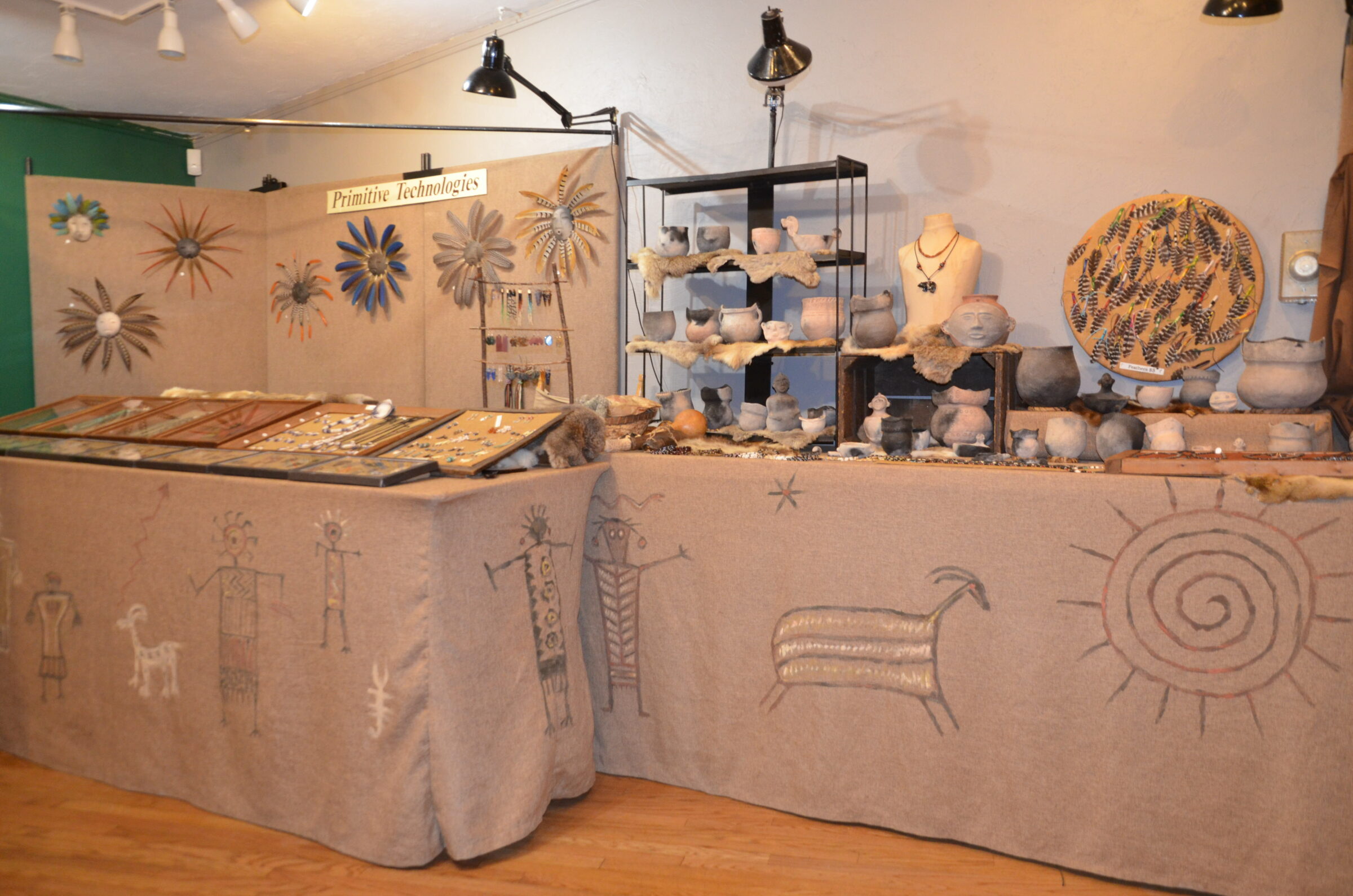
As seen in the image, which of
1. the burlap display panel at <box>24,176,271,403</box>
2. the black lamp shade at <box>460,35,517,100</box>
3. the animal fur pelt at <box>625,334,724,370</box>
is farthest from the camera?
the burlap display panel at <box>24,176,271,403</box>

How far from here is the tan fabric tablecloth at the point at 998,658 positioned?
66.9 inches

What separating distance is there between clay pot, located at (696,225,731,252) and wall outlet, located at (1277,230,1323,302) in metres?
1.80

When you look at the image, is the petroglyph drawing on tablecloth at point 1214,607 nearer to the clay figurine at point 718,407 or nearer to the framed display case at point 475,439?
the framed display case at point 475,439

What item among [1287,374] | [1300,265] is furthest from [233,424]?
[1300,265]

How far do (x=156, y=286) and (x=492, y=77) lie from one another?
2.75 m

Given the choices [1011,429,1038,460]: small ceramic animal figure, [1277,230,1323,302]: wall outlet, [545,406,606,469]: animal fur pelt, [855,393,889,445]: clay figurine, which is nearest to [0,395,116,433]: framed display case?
[545,406,606,469]: animal fur pelt

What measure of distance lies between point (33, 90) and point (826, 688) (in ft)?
21.0

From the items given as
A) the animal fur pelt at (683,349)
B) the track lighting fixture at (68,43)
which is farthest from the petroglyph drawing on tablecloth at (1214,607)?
the track lighting fixture at (68,43)

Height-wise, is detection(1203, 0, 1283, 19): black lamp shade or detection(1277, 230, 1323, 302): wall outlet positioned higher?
detection(1203, 0, 1283, 19): black lamp shade

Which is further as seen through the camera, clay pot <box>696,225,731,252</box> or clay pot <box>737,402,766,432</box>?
clay pot <box>696,225,731,252</box>

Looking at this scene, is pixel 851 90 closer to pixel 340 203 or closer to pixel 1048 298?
pixel 1048 298

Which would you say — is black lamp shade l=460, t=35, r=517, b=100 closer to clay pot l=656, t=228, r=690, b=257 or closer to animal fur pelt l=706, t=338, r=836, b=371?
clay pot l=656, t=228, r=690, b=257

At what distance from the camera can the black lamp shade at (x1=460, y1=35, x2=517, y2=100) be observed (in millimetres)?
3568

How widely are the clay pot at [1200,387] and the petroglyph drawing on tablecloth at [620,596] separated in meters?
1.60
